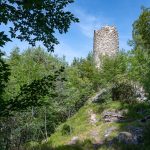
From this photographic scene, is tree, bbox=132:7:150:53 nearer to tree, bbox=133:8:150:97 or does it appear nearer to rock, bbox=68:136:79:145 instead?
tree, bbox=133:8:150:97

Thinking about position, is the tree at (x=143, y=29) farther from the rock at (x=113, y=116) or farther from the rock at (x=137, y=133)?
the rock at (x=137, y=133)

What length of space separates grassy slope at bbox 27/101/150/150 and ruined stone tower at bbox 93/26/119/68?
1470 cm

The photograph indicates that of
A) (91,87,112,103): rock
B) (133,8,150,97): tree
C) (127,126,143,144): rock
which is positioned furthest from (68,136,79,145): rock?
(133,8,150,97): tree

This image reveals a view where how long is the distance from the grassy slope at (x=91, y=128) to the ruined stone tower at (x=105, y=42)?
48.2 feet

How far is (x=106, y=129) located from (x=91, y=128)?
1.52 meters

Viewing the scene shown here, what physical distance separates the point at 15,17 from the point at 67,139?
15571mm

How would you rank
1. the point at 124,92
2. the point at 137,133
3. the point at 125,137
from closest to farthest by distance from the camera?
the point at 125,137
the point at 137,133
the point at 124,92

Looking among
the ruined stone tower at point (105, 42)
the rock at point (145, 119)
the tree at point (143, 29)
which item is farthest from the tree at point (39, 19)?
the ruined stone tower at point (105, 42)

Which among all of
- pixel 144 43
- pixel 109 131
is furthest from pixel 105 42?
pixel 109 131

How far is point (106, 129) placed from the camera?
20.8m

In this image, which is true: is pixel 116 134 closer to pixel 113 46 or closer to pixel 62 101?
pixel 62 101

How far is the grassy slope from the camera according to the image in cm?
1806

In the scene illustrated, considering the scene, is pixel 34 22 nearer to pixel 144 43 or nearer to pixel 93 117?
pixel 93 117

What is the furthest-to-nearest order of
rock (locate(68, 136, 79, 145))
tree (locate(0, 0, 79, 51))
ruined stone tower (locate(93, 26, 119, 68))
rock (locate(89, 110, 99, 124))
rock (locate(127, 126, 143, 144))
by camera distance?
1. ruined stone tower (locate(93, 26, 119, 68))
2. rock (locate(89, 110, 99, 124))
3. rock (locate(68, 136, 79, 145))
4. rock (locate(127, 126, 143, 144))
5. tree (locate(0, 0, 79, 51))
